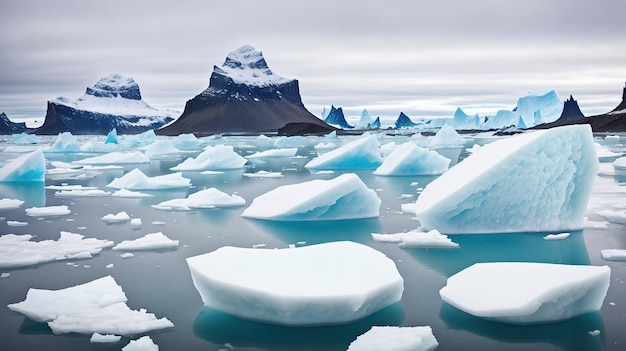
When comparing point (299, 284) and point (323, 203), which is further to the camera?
point (323, 203)

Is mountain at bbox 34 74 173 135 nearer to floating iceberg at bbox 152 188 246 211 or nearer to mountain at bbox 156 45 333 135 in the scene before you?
mountain at bbox 156 45 333 135

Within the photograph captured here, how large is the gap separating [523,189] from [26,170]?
11.3 meters

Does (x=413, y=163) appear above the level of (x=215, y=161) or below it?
above

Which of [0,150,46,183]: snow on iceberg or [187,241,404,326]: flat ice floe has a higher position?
[187,241,404,326]: flat ice floe

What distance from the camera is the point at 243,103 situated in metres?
157

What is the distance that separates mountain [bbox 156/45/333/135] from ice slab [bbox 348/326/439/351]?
134 metres

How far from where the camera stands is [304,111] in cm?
16800

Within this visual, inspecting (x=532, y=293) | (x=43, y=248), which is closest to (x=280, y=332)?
(x=532, y=293)

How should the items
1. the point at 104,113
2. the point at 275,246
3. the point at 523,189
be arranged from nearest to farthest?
the point at 275,246
the point at 523,189
the point at 104,113

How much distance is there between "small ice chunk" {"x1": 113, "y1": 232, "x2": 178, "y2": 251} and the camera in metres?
6.18

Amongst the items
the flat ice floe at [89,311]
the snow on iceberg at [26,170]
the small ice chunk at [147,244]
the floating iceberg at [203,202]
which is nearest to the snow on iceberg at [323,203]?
the floating iceberg at [203,202]

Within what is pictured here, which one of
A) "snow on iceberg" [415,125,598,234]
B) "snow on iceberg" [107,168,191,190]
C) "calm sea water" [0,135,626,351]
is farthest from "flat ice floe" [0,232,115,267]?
"snow on iceberg" [107,168,191,190]

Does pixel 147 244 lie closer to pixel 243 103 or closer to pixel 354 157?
pixel 354 157

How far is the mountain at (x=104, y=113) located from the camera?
161000mm
